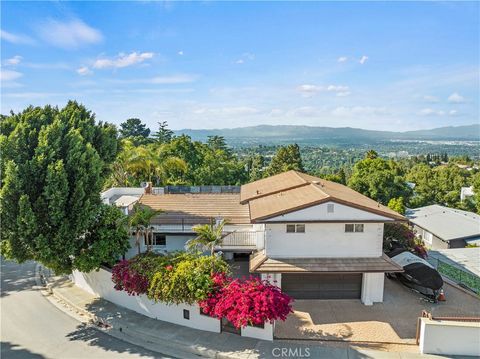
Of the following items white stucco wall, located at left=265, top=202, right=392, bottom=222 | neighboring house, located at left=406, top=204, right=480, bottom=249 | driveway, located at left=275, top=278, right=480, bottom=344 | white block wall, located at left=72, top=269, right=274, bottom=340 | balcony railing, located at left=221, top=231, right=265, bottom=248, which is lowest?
neighboring house, located at left=406, top=204, right=480, bottom=249

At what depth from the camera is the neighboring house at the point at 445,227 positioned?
37531 mm

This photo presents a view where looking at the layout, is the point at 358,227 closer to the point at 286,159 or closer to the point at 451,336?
the point at 451,336

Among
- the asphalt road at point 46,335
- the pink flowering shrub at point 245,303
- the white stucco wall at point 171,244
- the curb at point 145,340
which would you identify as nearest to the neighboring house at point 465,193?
the white stucco wall at point 171,244

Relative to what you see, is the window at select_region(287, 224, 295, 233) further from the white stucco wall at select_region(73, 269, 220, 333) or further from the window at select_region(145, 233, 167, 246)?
the window at select_region(145, 233, 167, 246)

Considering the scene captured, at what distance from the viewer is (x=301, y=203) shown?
18922 mm

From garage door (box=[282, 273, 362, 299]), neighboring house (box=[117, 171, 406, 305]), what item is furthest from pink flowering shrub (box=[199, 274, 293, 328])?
garage door (box=[282, 273, 362, 299])

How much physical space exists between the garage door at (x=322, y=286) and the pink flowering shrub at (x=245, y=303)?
3.83 meters

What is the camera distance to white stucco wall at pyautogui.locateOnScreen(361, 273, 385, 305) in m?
19.4

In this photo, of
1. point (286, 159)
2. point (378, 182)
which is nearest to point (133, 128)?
point (286, 159)

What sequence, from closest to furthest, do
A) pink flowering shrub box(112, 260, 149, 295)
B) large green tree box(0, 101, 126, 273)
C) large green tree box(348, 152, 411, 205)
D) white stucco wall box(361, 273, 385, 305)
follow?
1. large green tree box(0, 101, 126, 273)
2. pink flowering shrub box(112, 260, 149, 295)
3. white stucco wall box(361, 273, 385, 305)
4. large green tree box(348, 152, 411, 205)

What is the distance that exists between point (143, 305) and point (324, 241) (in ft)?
32.6

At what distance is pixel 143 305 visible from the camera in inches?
733

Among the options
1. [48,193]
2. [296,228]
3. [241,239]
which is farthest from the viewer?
[241,239]

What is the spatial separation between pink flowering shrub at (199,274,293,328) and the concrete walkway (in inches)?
45.0
